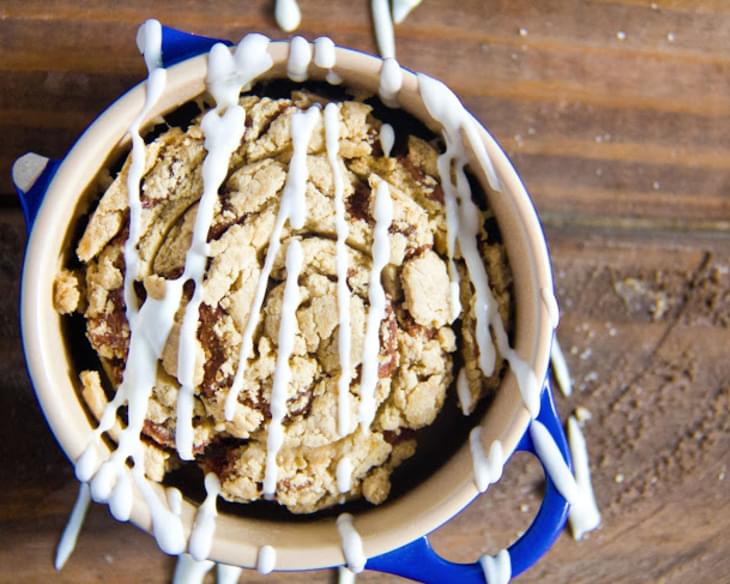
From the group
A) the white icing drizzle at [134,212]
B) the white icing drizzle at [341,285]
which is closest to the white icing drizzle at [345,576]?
the white icing drizzle at [341,285]

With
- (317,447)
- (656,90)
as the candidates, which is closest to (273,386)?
(317,447)

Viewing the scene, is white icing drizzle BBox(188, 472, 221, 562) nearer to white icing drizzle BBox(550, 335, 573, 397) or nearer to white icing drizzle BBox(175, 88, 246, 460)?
white icing drizzle BBox(175, 88, 246, 460)

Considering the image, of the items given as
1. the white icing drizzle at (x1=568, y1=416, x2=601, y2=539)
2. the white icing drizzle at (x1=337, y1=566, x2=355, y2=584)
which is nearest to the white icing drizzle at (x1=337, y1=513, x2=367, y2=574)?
the white icing drizzle at (x1=337, y1=566, x2=355, y2=584)

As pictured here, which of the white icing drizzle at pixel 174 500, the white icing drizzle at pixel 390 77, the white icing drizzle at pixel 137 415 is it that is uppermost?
the white icing drizzle at pixel 390 77

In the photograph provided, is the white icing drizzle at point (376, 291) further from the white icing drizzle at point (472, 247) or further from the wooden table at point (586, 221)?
Answer: the wooden table at point (586, 221)

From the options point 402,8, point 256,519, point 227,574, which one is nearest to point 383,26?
point 402,8

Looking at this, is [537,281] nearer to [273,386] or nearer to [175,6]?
[273,386]
